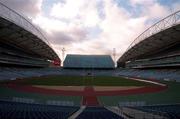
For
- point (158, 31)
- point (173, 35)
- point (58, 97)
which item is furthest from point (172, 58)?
point (58, 97)

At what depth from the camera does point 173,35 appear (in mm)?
49375

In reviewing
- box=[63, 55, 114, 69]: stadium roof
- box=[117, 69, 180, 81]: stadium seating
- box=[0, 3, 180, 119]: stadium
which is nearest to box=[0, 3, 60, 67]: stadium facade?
box=[0, 3, 180, 119]: stadium

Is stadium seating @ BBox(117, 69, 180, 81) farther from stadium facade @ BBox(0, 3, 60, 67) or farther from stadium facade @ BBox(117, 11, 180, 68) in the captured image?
stadium facade @ BBox(0, 3, 60, 67)

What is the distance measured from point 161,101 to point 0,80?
31.8 m

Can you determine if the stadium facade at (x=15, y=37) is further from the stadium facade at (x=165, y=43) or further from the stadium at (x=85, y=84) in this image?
the stadium facade at (x=165, y=43)

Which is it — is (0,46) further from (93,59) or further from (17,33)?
(93,59)

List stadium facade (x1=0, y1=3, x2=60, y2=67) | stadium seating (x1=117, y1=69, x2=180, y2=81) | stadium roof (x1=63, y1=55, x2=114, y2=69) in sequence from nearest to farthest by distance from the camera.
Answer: stadium facade (x1=0, y1=3, x2=60, y2=67), stadium seating (x1=117, y1=69, x2=180, y2=81), stadium roof (x1=63, y1=55, x2=114, y2=69)

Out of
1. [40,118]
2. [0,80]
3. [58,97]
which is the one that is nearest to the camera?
[40,118]

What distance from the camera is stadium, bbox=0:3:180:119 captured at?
16.5 meters

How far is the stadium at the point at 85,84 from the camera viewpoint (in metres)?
16.5

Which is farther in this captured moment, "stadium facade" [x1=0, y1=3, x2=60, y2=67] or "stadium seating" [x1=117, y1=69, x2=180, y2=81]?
"stadium seating" [x1=117, y1=69, x2=180, y2=81]

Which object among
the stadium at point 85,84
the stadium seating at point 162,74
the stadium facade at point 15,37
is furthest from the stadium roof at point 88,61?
the stadium seating at point 162,74

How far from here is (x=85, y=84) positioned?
46.3 m

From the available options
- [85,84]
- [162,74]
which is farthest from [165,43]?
[85,84]
